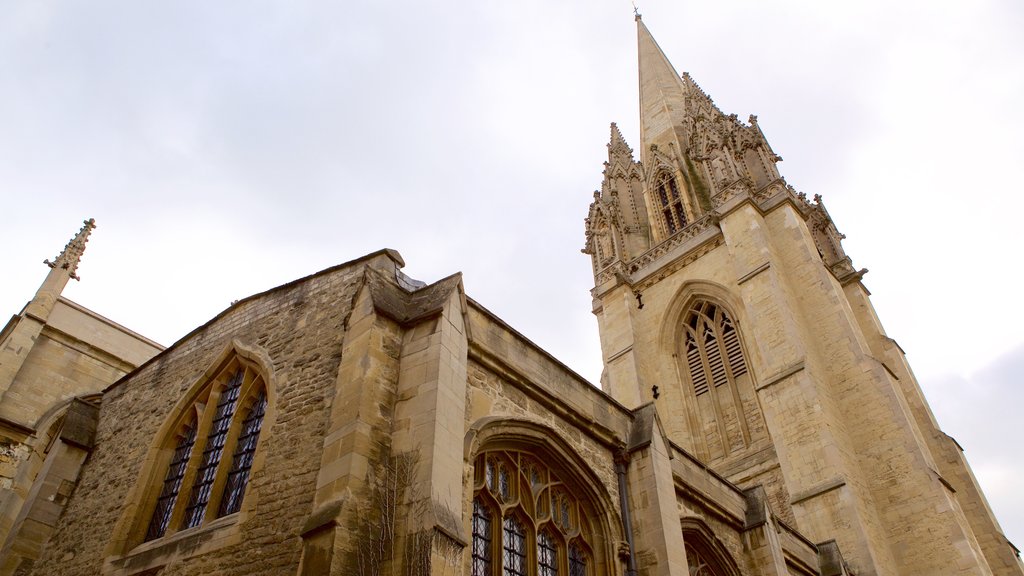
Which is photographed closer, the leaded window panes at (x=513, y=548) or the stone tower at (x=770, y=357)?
the leaded window panes at (x=513, y=548)

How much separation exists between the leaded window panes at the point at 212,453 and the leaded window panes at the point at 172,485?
213 mm

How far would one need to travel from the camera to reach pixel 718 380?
20.9 meters

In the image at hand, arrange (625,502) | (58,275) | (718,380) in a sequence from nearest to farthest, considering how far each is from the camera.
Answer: (625,502) → (58,275) → (718,380)

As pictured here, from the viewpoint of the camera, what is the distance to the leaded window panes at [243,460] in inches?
316

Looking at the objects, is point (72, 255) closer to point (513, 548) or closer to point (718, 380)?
point (513, 548)

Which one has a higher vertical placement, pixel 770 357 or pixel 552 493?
pixel 770 357

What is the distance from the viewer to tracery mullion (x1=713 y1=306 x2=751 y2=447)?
19.3 meters

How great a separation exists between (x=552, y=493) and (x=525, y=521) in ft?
2.19

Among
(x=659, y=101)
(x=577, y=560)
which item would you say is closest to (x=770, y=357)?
(x=577, y=560)

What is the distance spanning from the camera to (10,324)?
14586 millimetres

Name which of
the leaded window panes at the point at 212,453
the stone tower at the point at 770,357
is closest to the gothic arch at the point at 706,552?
the stone tower at the point at 770,357

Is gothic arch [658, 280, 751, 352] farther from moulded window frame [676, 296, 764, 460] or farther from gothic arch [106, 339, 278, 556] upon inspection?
gothic arch [106, 339, 278, 556]

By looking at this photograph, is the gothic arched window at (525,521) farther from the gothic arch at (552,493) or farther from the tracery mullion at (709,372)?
the tracery mullion at (709,372)

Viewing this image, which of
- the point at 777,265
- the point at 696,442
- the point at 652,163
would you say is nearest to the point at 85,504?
the point at 696,442
